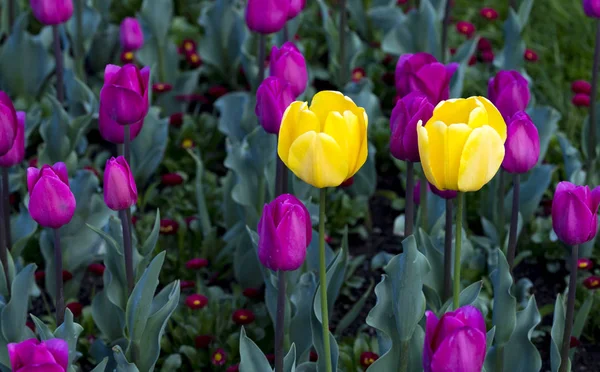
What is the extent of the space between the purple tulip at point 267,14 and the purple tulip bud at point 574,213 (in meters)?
0.93

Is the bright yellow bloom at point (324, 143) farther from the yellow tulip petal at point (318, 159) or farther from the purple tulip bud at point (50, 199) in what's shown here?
the purple tulip bud at point (50, 199)

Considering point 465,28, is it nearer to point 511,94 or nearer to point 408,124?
point 511,94

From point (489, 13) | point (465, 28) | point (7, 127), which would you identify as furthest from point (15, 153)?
point (489, 13)

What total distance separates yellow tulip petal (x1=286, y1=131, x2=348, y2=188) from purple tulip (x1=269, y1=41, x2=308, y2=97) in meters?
0.62

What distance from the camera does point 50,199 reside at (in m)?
1.87

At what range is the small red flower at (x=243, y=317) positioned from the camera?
2.46 meters

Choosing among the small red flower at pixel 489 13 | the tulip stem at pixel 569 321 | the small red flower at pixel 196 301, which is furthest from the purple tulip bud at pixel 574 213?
the small red flower at pixel 489 13

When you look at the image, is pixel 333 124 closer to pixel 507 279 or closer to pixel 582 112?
pixel 507 279

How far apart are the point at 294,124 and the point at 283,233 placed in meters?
0.18

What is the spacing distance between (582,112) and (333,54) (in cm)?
87

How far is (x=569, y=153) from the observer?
2.81 meters

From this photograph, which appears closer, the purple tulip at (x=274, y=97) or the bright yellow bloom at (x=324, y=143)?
the bright yellow bloom at (x=324, y=143)

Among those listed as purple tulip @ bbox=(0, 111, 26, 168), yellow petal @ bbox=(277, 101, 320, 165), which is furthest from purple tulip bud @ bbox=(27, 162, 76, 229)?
yellow petal @ bbox=(277, 101, 320, 165)

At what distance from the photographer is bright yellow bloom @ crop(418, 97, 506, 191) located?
5.14 feet
